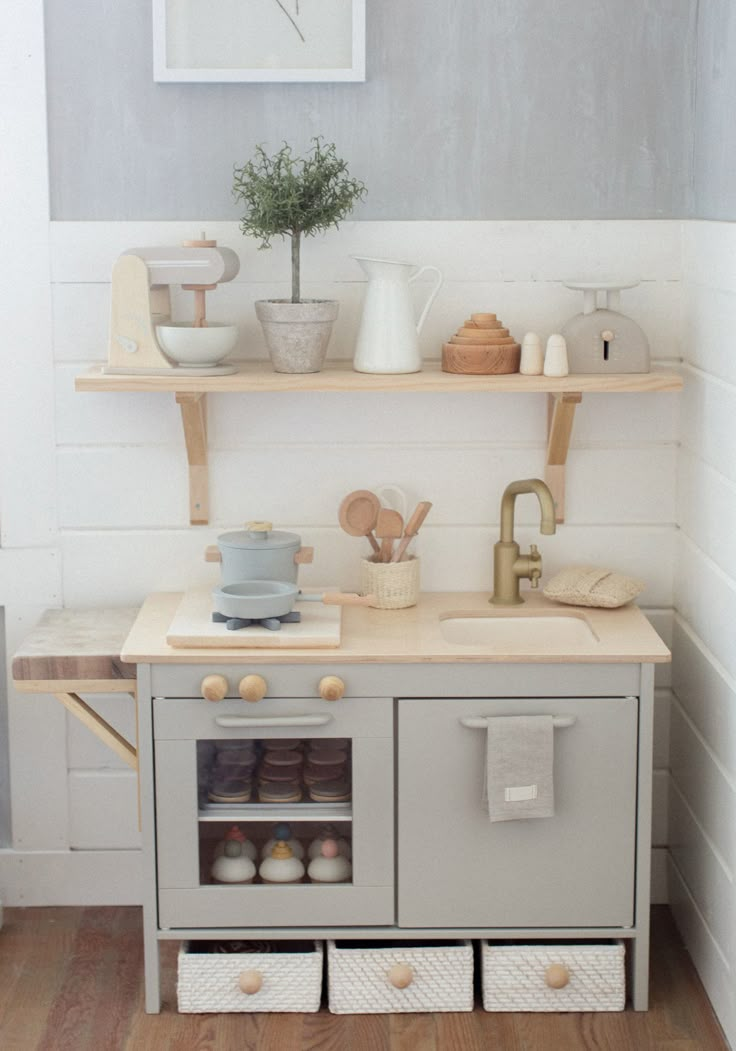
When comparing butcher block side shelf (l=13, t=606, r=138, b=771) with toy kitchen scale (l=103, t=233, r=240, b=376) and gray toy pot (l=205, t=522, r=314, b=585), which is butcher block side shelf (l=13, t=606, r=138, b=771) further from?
toy kitchen scale (l=103, t=233, r=240, b=376)

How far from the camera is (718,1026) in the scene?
263 centimetres

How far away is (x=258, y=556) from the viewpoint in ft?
8.91

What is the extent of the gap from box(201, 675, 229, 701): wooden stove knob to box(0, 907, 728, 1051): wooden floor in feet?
2.09

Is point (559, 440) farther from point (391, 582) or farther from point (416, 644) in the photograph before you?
point (416, 644)

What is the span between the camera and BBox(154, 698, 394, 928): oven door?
2.61 metres

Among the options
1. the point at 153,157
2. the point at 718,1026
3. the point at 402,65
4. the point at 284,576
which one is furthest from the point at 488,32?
the point at 718,1026

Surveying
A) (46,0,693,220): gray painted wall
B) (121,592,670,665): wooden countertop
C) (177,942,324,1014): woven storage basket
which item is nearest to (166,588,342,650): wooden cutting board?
(121,592,670,665): wooden countertop

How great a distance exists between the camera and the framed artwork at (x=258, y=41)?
109 inches

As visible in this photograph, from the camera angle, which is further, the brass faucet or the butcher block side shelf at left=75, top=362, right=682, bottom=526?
the brass faucet

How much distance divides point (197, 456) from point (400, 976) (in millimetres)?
1110

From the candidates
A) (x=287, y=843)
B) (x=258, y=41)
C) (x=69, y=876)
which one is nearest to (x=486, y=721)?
(x=287, y=843)

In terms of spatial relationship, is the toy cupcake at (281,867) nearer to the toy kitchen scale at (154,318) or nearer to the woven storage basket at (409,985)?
the woven storage basket at (409,985)

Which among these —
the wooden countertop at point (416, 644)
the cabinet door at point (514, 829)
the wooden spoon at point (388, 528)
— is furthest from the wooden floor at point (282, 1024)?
the wooden spoon at point (388, 528)

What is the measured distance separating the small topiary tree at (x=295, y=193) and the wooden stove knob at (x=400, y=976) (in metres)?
1.29
